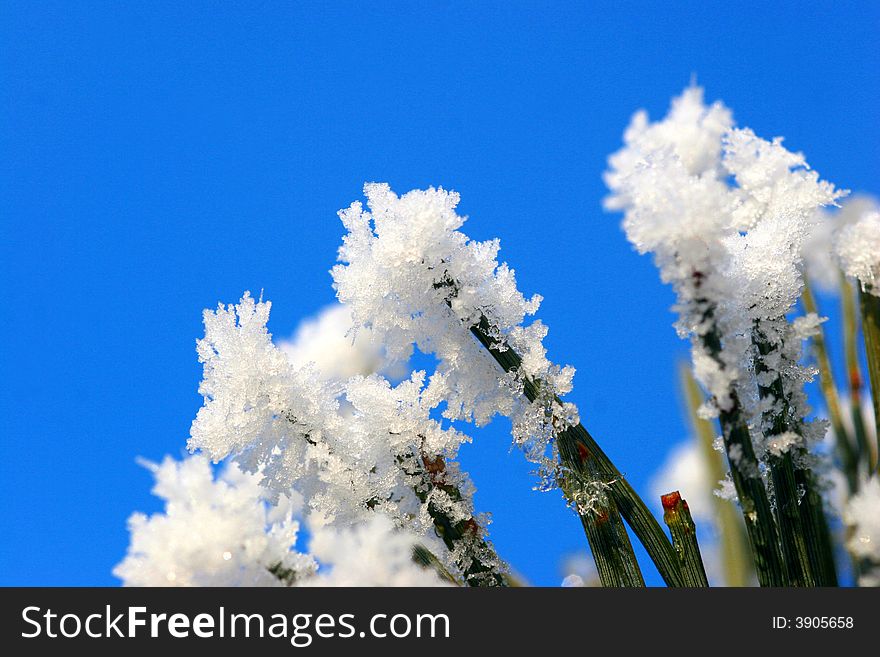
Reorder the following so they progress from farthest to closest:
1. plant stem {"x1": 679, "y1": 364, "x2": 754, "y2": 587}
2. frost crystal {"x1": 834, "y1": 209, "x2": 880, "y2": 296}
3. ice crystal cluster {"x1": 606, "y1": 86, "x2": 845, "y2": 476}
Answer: plant stem {"x1": 679, "y1": 364, "x2": 754, "y2": 587} → frost crystal {"x1": 834, "y1": 209, "x2": 880, "y2": 296} → ice crystal cluster {"x1": 606, "y1": 86, "x2": 845, "y2": 476}

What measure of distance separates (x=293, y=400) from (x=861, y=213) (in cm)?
32

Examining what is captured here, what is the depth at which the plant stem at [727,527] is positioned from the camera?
0.54m

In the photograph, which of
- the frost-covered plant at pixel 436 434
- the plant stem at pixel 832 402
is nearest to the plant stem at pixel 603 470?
the frost-covered plant at pixel 436 434

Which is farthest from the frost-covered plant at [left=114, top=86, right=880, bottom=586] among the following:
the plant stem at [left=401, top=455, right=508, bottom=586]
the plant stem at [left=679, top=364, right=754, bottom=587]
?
the plant stem at [left=679, top=364, right=754, bottom=587]

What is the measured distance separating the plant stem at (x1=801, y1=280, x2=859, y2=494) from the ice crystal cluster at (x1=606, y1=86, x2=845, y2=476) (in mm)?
73

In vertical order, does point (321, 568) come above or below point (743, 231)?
below

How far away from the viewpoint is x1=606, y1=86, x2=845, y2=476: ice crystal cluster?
0.89ft

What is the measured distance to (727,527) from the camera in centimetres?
56

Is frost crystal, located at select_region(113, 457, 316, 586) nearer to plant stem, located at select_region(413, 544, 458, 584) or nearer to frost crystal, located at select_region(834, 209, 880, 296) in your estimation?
plant stem, located at select_region(413, 544, 458, 584)

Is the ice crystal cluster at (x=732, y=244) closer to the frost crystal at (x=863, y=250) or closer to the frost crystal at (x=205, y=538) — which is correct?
the frost crystal at (x=863, y=250)

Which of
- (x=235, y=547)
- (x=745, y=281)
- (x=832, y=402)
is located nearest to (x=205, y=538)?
(x=235, y=547)
